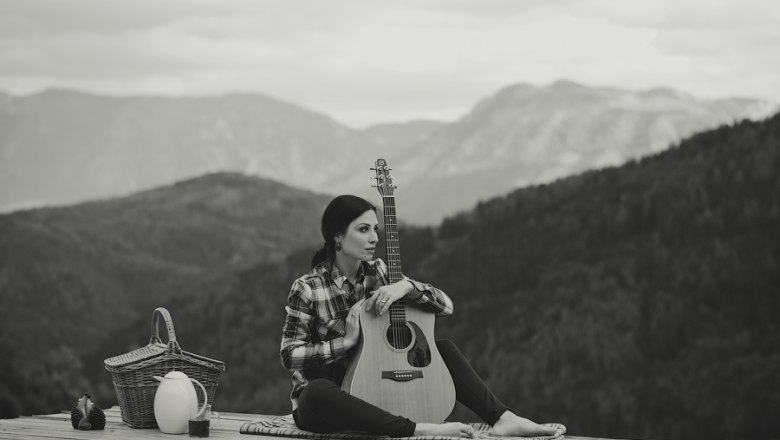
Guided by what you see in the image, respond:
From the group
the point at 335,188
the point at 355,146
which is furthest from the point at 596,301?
the point at 355,146

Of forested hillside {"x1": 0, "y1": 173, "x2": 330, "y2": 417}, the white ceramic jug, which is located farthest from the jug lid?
forested hillside {"x1": 0, "y1": 173, "x2": 330, "y2": 417}

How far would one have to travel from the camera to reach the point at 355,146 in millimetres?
197625

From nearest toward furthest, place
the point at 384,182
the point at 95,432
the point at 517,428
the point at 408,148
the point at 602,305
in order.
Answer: the point at 517,428 → the point at 384,182 → the point at 95,432 → the point at 602,305 → the point at 408,148

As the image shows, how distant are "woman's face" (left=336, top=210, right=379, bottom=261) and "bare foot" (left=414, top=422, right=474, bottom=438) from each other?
73 centimetres

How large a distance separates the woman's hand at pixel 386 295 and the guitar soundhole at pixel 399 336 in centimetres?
12

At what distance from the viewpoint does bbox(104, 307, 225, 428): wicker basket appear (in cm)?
526

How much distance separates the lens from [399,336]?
4746 mm

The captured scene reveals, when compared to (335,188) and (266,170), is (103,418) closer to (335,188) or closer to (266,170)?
(335,188)

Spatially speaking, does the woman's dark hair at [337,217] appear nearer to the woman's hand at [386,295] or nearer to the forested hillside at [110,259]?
the woman's hand at [386,295]

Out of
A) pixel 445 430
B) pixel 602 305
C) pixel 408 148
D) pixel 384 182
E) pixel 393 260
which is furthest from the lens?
pixel 408 148

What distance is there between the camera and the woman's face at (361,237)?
186 inches

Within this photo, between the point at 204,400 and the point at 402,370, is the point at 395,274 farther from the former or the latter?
the point at 204,400

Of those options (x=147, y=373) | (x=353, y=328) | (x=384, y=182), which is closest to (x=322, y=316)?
(x=353, y=328)

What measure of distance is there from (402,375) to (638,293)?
15811 mm
